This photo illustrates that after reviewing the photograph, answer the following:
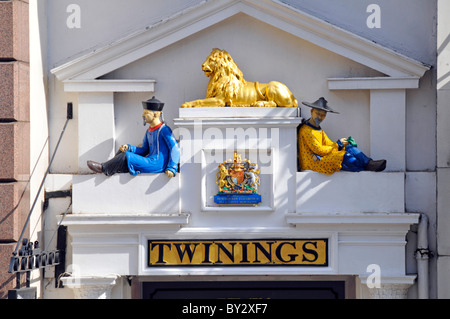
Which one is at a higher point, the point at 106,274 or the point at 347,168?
the point at 347,168

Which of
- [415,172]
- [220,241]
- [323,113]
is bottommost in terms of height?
[220,241]

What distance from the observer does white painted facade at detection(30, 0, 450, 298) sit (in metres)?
9.35

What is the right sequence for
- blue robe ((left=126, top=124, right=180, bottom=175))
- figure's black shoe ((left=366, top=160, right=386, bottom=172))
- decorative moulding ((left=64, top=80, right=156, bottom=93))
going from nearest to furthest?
figure's black shoe ((left=366, top=160, right=386, bottom=172)) < blue robe ((left=126, top=124, right=180, bottom=175)) < decorative moulding ((left=64, top=80, right=156, bottom=93))

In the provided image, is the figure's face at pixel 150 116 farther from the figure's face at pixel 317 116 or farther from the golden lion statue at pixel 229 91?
the figure's face at pixel 317 116

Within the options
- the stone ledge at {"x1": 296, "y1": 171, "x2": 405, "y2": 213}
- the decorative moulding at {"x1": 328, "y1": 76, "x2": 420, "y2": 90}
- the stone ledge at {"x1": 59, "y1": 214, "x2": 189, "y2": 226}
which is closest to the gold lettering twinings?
the stone ledge at {"x1": 59, "y1": 214, "x2": 189, "y2": 226}

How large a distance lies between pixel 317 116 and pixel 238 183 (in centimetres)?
131

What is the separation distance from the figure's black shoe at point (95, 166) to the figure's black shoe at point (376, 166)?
133 inches

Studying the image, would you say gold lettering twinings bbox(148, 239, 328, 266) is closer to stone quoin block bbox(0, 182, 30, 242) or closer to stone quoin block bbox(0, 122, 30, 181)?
stone quoin block bbox(0, 182, 30, 242)

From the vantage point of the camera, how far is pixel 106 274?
30.9ft

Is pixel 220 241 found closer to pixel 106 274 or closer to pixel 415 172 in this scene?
pixel 106 274

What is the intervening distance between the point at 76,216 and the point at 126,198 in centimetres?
66

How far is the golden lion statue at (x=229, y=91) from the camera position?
370 inches

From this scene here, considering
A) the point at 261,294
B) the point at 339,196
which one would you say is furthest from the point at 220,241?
the point at 339,196

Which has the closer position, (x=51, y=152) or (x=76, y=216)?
(x=76, y=216)
